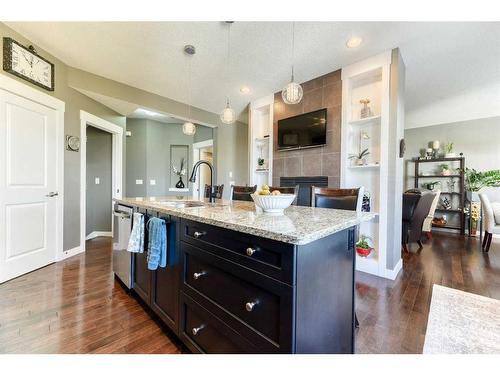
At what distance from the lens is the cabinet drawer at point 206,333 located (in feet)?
3.18

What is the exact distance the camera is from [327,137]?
3.19 meters

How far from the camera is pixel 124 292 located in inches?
82.4

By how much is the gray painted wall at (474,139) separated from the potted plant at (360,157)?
137 inches

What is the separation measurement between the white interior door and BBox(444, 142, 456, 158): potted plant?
7162mm

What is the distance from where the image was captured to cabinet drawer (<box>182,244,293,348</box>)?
2.64 ft

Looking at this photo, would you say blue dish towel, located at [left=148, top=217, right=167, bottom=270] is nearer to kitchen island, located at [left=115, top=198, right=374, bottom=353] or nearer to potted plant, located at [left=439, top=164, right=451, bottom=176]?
kitchen island, located at [left=115, top=198, right=374, bottom=353]

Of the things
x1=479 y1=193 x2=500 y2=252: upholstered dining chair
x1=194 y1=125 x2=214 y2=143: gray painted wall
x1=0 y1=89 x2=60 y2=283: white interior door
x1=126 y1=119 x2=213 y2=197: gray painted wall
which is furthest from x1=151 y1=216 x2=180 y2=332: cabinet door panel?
x1=479 y1=193 x2=500 y2=252: upholstered dining chair

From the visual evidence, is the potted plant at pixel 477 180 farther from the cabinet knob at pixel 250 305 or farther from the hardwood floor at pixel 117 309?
the cabinet knob at pixel 250 305

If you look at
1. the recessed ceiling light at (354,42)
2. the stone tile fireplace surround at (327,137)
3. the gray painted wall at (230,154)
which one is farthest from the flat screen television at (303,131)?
the gray painted wall at (230,154)

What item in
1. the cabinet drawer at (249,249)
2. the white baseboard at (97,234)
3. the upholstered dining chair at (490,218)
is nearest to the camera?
the cabinet drawer at (249,249)

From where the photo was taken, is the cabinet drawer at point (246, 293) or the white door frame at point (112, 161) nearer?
the cabinet drawer at point (246, 293)

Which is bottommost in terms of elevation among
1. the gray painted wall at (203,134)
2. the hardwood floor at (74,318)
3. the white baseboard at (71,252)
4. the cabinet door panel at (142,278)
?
the hardwood floor at (74,318)
